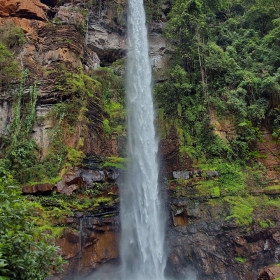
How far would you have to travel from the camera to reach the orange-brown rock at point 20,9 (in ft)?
57.2

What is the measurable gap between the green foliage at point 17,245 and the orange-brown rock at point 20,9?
16.7 metres

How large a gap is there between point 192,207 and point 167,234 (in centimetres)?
169

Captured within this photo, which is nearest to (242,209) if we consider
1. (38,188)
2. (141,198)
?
(141,198)

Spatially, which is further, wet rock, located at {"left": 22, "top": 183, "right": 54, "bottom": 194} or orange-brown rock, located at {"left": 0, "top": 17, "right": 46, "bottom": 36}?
orange-brown rock, located at {"left": 0, "top": 17, "right": 46, "bottom": 36}

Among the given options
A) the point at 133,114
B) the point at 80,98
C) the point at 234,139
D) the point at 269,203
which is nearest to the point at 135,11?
the point at 133,114

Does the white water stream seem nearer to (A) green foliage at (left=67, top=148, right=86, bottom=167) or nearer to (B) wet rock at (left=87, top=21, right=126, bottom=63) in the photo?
(B) wet rock at (left=87, top=21, right=126, bottom=63)

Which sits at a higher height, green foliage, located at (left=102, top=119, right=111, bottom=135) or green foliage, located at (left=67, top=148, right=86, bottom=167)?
green foliage, located at (left=102, top=119, right=111, bottom=135)

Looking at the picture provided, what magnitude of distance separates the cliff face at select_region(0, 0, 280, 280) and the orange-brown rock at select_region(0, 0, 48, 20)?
0.19 feet

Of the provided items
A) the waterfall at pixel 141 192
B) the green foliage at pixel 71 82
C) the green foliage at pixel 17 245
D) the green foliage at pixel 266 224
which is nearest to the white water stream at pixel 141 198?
the waterfall at pixel 141 192

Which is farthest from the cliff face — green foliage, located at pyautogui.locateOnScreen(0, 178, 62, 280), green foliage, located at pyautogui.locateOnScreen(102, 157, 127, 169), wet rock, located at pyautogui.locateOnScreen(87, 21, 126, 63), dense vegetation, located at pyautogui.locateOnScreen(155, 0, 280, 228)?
green foliage, located at pyautogui.locateOnScreen(0, 178, 62, 280)

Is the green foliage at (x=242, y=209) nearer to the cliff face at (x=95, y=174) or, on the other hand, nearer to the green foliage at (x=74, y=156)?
the cliff face at (x=95, y=174)

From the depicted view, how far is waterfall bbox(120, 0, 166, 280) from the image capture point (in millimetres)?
12359

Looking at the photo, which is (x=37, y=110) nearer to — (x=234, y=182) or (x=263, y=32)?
(x=234, y=182)

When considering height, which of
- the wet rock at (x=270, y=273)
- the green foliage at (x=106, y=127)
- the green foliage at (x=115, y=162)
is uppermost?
the green foliage at (x=106, y=127)
